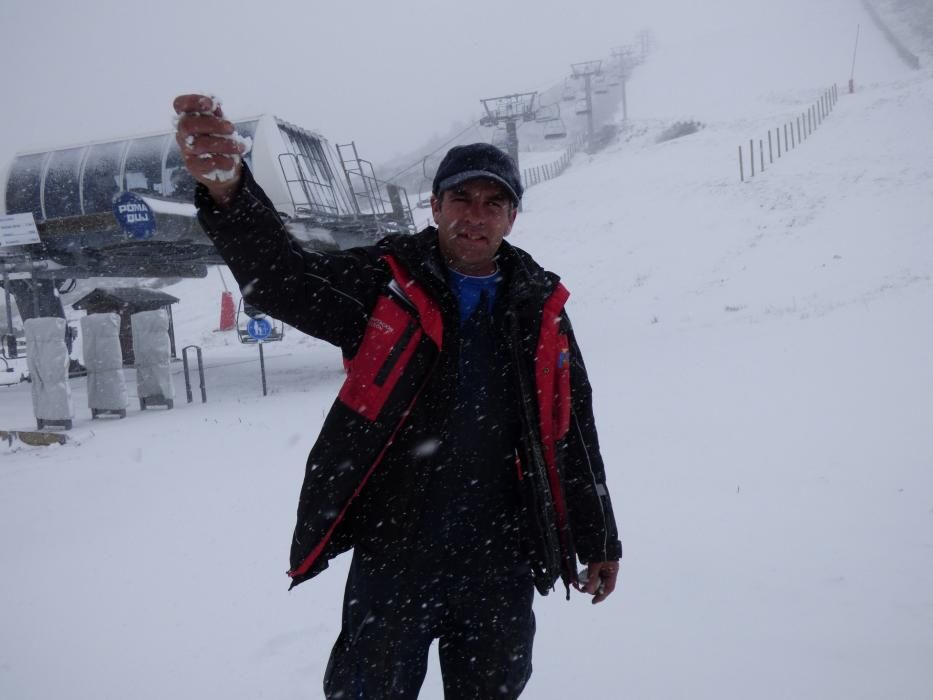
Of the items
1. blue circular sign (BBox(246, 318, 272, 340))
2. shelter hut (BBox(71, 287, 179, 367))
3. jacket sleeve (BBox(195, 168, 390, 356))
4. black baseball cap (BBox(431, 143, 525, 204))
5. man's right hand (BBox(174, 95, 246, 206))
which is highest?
man's right hand (BBox(174, 95, 246, 206))

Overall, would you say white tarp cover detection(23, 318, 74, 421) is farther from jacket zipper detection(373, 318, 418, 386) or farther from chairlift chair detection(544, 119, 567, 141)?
chairlift chair detection(544, 119, 567, 141)

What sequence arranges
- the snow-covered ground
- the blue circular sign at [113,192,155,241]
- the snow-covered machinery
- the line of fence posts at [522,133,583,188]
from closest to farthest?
the snow-covered ground
the blue circular sign at [113,192,155,241]
the snow-covered machinery
the line of fence posts at [522,133,583,188]

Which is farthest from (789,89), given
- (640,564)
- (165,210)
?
(640,564)

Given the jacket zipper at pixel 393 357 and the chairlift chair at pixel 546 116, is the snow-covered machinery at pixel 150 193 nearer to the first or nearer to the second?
the jacket zipper at pixel 393 357

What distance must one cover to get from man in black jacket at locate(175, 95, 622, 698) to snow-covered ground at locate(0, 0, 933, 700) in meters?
1.35

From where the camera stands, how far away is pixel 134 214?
11.1 meters

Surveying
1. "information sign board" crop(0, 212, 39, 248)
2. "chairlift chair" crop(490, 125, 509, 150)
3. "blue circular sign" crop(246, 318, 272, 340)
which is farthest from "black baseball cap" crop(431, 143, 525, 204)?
"chairlift chair" crop(490, 125, 509, 150)

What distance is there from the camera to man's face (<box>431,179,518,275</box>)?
7.16ft

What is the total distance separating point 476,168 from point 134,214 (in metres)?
10.8

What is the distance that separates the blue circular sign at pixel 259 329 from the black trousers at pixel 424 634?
35.6ft

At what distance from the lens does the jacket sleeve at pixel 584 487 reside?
7.90ft

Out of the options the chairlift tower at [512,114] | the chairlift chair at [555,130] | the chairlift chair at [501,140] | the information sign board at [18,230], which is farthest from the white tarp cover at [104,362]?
the chairlift chair at [555,130]

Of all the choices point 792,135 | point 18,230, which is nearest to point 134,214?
point 18,230

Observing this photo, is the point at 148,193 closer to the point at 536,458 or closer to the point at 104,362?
the point at 104,362
